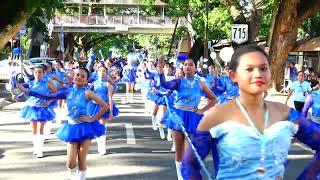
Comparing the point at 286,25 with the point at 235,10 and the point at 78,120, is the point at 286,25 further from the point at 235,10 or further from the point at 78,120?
the point at 78,120

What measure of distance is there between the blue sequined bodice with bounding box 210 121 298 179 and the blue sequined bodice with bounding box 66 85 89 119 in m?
4.89

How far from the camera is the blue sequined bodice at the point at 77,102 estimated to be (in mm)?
7691

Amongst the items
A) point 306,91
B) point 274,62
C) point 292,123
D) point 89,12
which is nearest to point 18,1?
point 292,123

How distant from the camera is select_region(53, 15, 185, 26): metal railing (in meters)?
60.7

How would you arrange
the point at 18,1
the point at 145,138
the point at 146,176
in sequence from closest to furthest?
the point at 18,1 < the point at 146,176 < the point at 145,138

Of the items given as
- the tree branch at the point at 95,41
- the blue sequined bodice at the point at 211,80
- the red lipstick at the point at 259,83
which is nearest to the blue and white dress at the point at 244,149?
the red lipstick at the point at 259,83

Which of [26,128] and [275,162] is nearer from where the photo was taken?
[275,162]

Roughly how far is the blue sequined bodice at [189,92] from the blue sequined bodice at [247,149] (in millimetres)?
5579

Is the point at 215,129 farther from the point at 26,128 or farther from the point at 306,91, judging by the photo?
the point at 26,128

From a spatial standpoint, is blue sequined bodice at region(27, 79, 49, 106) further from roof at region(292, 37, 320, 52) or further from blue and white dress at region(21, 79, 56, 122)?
roof at region(292, 37, 320, 52)

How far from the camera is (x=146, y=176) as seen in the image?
8914 mm

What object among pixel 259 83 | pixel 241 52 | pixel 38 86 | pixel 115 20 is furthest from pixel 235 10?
pixel 115 20

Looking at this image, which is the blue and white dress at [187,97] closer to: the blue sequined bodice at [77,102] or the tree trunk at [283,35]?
the blue sequined bodice at [77,102]

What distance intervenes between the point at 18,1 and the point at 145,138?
918 centimetres
